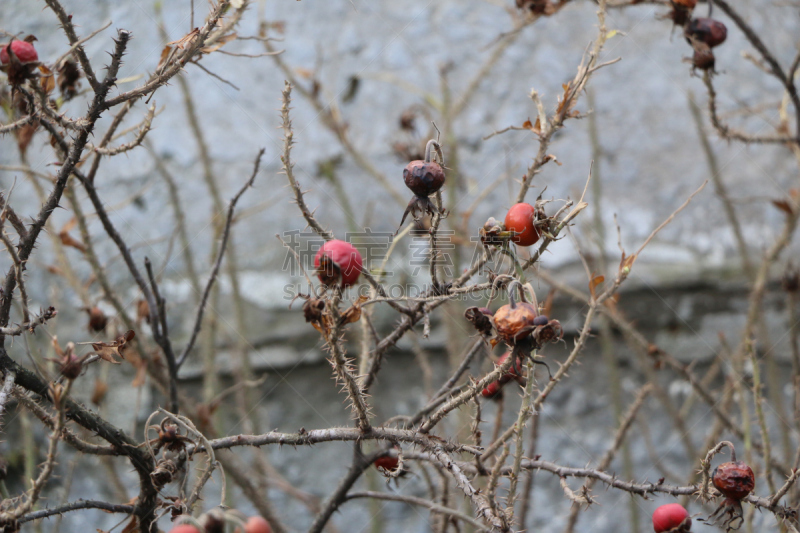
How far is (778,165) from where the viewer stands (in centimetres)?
173

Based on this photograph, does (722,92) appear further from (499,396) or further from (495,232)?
(495,232)

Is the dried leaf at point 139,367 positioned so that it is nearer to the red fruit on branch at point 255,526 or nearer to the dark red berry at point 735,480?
the red fruit on branch at point 255,526

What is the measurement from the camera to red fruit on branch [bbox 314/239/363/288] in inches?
23.7

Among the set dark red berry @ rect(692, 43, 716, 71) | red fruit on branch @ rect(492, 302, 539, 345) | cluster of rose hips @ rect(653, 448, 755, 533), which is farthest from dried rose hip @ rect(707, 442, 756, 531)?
dark red berry @ rect(692, 43, 716, 71)

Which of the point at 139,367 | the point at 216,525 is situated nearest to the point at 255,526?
the point at 216,525

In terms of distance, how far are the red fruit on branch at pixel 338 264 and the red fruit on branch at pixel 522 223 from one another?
17 cm

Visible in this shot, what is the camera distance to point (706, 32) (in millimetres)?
1078

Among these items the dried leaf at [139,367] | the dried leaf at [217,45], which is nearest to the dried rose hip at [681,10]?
the dried leaf at [217,45]

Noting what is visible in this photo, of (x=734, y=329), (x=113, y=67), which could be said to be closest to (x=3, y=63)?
(x=113, y=67)

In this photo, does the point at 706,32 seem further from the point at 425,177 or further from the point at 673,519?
the point at 673,519

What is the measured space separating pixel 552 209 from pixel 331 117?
27.3 inches

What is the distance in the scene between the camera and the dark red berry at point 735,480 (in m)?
0.67

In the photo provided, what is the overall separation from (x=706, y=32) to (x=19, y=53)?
3.47 ft

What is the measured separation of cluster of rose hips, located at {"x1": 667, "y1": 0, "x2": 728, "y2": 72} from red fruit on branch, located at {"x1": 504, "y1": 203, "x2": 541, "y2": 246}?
63cm
